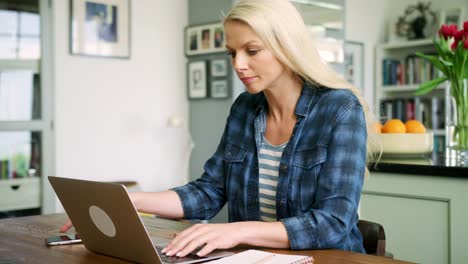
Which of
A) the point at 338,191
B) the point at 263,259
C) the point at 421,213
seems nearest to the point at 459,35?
the point at 421,213

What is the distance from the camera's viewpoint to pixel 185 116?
16.1 ft

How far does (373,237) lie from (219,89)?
3255 mm

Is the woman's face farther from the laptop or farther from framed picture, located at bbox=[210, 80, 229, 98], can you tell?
framed picture, located at bbox=[210, 80, 229, 98]

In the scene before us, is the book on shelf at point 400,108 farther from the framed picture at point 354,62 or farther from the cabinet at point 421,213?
the cabinet at point 421,213

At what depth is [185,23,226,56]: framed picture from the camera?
4.56m

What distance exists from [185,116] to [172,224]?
3423 mm

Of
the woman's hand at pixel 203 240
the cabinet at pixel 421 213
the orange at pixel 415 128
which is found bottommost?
the cabinet at pixel 421 213

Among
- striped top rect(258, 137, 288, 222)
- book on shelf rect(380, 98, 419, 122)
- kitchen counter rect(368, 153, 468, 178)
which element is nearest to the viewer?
striped top rect(258, 137, 288, 222)

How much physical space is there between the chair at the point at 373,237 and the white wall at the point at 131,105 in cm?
307

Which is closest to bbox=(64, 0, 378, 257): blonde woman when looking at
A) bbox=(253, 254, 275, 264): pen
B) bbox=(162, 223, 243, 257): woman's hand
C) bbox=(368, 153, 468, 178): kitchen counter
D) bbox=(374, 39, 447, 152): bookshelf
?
bbox=(162, 223, 243, 257): woman's hand

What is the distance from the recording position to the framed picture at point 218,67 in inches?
180

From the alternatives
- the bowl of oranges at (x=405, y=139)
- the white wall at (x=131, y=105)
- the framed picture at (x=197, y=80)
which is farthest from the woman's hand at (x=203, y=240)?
the framed picture at (x=197, y=80)

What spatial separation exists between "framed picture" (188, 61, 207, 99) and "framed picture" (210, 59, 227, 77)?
3.2 inches

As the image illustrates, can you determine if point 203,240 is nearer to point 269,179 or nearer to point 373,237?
point 269,179
